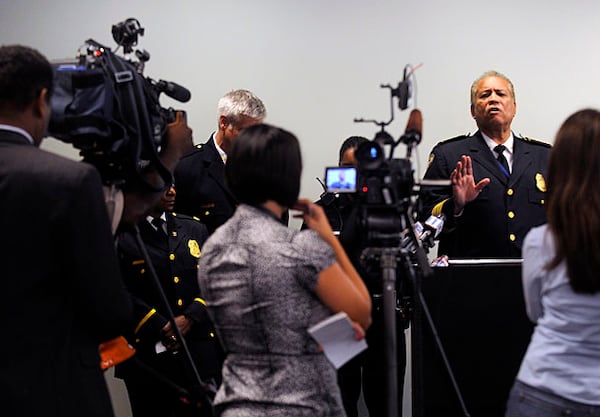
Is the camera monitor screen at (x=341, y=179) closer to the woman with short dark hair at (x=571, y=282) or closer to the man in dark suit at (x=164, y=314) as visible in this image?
the woman with short dark hair at (x=571, y=282)

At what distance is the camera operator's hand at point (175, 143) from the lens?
1.89m

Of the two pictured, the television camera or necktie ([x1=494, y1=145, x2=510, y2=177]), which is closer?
the television camera

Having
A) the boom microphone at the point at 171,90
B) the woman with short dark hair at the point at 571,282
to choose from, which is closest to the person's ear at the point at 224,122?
the boom microphone at the point at 171,90

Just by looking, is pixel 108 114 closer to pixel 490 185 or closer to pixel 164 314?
pixel 164 314

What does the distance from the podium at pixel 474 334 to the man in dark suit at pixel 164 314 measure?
2.59 ft

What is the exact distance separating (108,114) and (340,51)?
1.98 meters

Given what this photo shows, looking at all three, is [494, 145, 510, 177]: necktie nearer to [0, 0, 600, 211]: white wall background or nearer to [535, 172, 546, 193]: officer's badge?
[535, 172, 546, 193]: officer's badge

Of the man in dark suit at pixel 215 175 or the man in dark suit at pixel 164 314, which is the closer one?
the man in dark suit at pixel 164 314

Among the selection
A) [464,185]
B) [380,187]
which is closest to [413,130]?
[380,187]

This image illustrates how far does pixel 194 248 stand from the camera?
2.53 meters

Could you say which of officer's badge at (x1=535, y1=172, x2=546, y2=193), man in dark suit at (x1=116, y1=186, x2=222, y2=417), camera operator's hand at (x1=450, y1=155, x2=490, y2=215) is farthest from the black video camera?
officer's badge at (x1=535, y1=172, x2=546, y2=193)

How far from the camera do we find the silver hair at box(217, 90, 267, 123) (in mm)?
2756

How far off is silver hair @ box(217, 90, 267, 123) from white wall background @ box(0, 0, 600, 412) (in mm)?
543

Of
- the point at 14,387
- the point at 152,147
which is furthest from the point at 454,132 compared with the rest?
the point at 14,387
